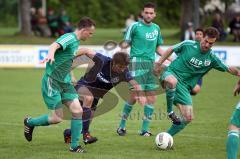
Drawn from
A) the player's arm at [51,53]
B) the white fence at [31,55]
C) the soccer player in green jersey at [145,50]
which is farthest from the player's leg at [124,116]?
the white fence at [31,55]

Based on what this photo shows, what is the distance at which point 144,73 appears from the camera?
11.7 m

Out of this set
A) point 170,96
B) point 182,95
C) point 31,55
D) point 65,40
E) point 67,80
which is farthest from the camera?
point 31,55

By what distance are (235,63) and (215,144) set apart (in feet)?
49.3

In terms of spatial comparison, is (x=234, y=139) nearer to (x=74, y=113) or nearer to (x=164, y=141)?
(x=164, y=141)

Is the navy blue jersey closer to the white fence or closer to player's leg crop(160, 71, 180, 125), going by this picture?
player's leg crop(160, 71, 180, 125)

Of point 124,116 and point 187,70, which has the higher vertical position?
point 187,70

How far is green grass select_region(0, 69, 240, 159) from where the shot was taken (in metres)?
9.02

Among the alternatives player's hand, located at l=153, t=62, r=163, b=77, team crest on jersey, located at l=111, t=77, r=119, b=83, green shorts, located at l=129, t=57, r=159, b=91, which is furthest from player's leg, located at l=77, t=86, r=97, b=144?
green shorts, located at l=129, t=57, r=159, b=91

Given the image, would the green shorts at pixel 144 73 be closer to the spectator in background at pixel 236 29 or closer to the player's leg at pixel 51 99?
the player's leg at pixel 51 99

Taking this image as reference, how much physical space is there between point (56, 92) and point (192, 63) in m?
2.26

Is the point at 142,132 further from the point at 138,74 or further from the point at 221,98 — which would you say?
the point at 221,98

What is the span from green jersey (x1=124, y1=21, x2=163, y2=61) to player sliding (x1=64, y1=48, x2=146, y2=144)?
130 cm

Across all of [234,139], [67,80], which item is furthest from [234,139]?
[67,80]

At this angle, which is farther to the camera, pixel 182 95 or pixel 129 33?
pixel 129 33
